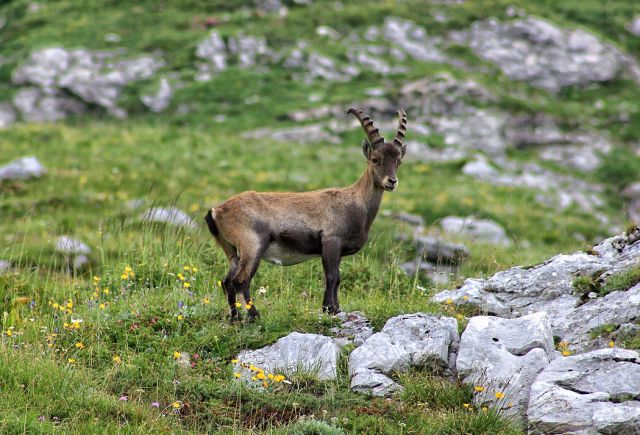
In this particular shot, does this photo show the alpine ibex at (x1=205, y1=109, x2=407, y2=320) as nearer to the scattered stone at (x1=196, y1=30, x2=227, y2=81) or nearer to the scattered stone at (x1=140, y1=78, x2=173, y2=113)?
the scattered stone at (x1=140, y1=78, x2=173, y2=113)

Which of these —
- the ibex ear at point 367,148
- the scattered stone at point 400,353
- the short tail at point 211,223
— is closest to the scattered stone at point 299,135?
the ibex ear at point 367,148

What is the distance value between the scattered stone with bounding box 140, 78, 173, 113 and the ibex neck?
90.8ft

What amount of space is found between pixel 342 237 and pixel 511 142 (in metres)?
25.7

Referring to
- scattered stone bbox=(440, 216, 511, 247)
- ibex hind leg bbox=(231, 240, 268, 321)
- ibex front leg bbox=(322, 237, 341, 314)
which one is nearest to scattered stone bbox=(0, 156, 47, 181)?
scattered stone bbox=(440, 216, 511, 247)

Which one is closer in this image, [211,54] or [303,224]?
[303,224]

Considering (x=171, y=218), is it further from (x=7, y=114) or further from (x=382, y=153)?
(x=7, y=114)

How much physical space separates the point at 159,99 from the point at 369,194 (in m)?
28.5

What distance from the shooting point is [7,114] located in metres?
36.4

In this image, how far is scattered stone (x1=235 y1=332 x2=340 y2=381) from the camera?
8.68 meters

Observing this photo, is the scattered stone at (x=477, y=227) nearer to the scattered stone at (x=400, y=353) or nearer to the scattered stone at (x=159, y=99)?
the scattered stone at (x=400, y=353)

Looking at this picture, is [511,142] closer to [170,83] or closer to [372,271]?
[170,83]

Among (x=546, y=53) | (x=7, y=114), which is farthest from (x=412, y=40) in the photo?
(x=7, y=114)

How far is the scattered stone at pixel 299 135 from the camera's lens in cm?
3353

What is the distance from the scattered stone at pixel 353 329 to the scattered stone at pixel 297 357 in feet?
1.14
